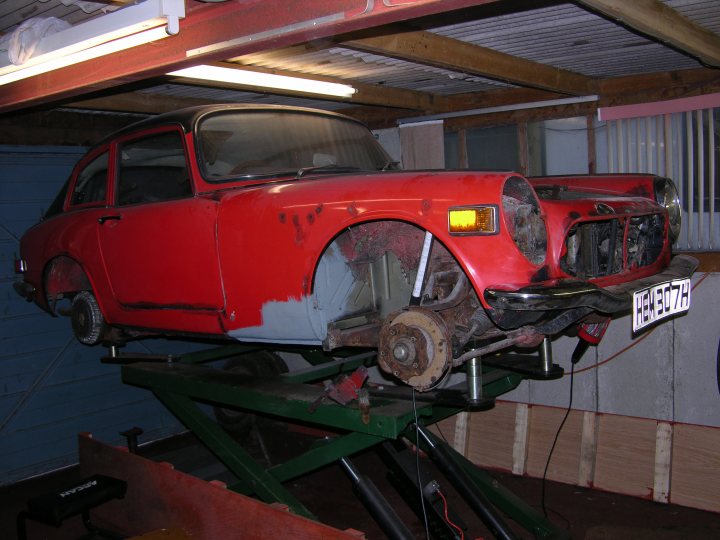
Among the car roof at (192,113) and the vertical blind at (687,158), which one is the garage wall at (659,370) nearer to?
the vertical blind at (687,158)

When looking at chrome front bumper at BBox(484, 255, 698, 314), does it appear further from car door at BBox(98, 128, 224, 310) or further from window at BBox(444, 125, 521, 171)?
window at BBox(444, 125, 521, 171)

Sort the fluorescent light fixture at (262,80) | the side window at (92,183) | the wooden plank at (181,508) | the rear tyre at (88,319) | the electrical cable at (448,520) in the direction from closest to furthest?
the wooden plank at (181,508)
the electrical cable at (448,520)
the fluorescent light fixture at (262,80)
the rear tyre at (88,319)
the side window at (92,183)

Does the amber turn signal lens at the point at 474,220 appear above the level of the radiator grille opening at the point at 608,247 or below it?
above

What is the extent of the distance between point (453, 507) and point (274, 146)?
9.26ft

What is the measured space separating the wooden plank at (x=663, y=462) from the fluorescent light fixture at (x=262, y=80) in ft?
11.4

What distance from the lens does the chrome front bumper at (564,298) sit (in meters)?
2.81

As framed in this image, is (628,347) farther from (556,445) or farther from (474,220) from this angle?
(474,220)

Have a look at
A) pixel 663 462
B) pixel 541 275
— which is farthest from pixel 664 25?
pixel 663 462

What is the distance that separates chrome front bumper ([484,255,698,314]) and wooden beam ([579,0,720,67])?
1.24 meters

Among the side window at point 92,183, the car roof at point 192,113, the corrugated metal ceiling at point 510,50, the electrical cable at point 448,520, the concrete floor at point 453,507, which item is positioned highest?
the corrugated metal ceiling at point 510,50

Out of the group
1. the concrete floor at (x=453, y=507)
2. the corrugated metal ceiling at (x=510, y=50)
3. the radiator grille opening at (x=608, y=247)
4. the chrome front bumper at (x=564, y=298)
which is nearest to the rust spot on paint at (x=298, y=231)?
the chrome front bumper at (x=564, y=298)

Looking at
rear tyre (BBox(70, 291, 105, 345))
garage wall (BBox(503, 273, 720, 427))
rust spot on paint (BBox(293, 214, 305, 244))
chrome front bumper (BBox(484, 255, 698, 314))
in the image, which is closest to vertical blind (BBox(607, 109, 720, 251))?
garage wall (BBox(503, 273, 720, 427))

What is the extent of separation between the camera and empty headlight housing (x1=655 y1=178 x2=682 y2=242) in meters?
4.17

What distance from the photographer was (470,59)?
4.61 meters
